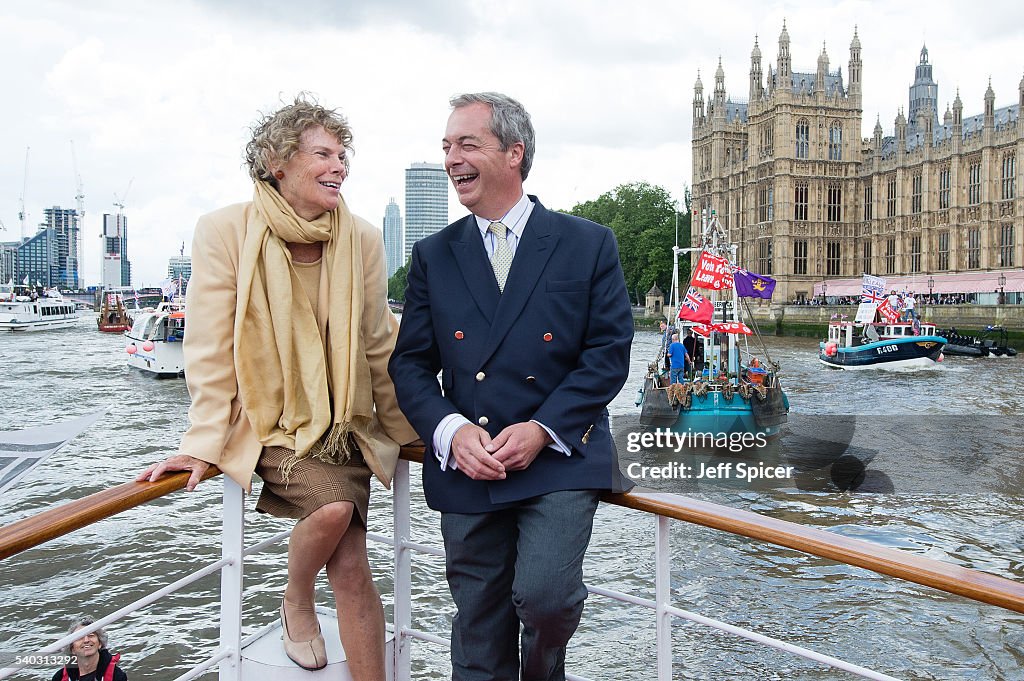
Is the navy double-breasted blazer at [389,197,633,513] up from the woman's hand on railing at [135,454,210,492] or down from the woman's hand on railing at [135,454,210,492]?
up

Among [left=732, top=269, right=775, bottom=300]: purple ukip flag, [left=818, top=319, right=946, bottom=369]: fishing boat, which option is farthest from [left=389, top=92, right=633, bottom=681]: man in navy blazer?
[left=818, top=319, right=946, bottom=369]: fishing boat

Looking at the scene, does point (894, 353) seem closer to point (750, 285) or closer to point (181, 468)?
point (750, 285)

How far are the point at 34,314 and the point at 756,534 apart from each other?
65.5 m

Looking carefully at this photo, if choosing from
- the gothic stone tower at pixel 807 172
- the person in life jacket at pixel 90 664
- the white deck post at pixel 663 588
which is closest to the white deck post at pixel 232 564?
the white deck post at pixel 663 588

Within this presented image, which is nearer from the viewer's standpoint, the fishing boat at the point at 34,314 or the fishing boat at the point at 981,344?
the fishing boat at the point at 981,344

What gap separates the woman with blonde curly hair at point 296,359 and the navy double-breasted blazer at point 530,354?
0.21m

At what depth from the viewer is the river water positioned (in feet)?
23.5

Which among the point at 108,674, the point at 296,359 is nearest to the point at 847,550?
the point at 296,359

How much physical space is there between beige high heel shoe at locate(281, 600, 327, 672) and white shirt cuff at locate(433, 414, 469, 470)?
0.65 metres

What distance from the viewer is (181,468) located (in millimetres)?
2074

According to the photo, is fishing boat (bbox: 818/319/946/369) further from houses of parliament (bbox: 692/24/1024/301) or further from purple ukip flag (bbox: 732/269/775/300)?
houses of parliament (bbox: 692/24/1024/301)

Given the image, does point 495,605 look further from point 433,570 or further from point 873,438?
point 873,438

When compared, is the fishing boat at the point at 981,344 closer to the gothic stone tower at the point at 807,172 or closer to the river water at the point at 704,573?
the river water at the point at 704,573

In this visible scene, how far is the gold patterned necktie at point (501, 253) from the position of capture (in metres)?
2.16
